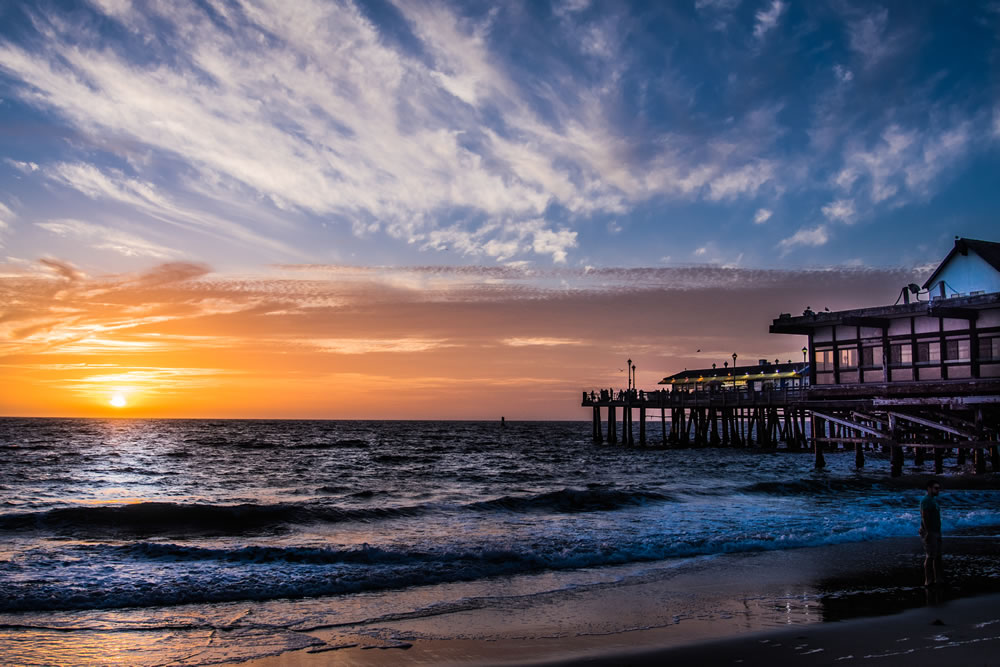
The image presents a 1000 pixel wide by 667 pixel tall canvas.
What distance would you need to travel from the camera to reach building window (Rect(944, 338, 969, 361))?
90.8ft

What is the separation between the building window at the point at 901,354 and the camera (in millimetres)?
29672

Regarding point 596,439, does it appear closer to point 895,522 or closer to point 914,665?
point 895,522

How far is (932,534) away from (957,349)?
19959 millimetres

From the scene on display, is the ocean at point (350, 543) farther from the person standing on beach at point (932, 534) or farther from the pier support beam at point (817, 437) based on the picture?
the person standing on beach at point (932, 534)

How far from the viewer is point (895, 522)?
62.3 ft

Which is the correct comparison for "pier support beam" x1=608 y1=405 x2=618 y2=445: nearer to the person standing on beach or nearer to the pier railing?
the pier railing

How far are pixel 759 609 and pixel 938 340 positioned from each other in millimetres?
22806

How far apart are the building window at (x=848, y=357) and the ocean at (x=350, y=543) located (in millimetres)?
4861

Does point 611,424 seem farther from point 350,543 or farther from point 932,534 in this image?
point 932,534

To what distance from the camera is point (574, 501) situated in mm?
25172

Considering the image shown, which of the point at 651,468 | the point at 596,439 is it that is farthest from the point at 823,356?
the point at 596,439

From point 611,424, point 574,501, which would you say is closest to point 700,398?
point 611,424

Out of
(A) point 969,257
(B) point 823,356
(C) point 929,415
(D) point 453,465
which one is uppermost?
(A) point 969,257

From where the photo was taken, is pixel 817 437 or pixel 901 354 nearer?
pixel 901 354
